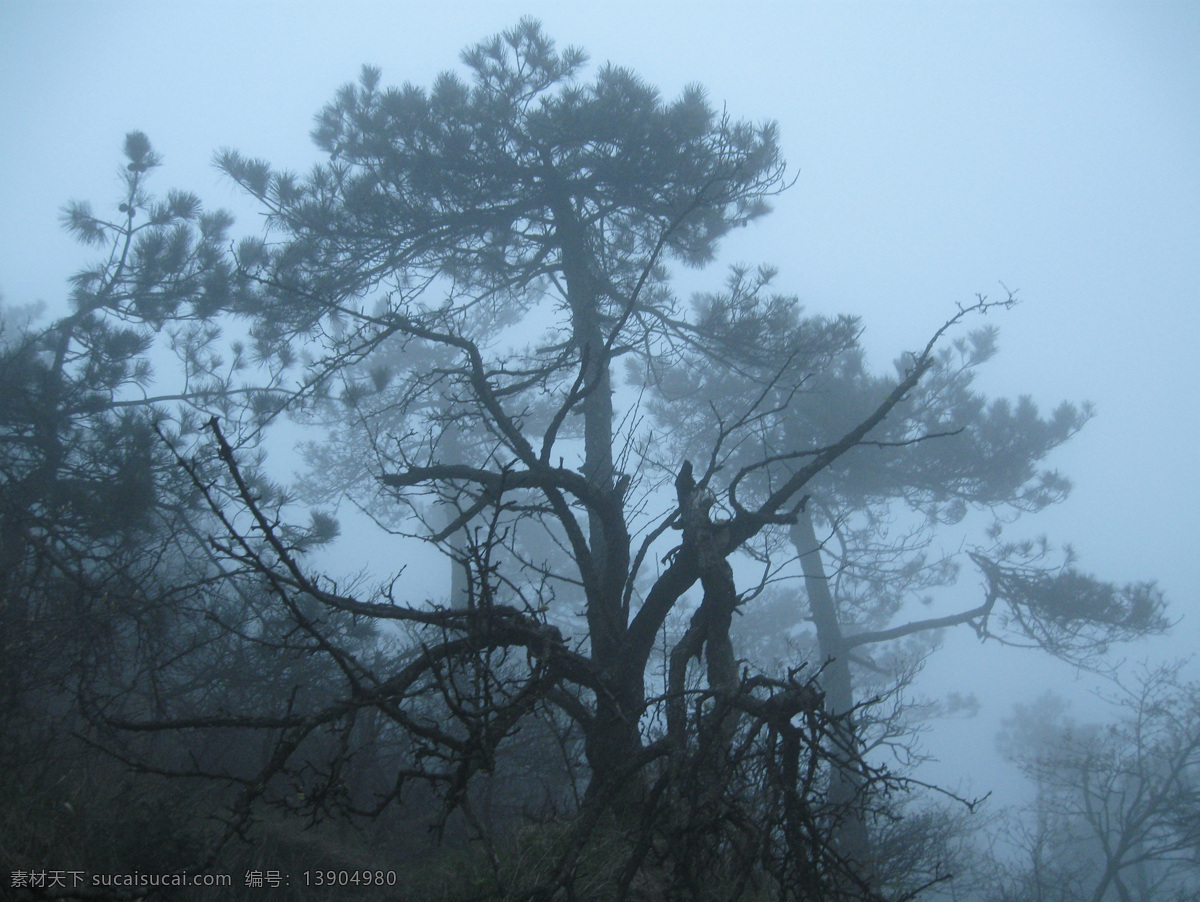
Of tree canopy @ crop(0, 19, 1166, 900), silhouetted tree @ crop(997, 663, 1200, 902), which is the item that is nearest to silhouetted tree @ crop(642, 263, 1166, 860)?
tree canopy @ crop(0, 19, 1166, 900)

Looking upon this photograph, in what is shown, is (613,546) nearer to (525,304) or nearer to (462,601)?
(525,304)

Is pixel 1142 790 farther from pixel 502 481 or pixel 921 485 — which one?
pixel 502 481

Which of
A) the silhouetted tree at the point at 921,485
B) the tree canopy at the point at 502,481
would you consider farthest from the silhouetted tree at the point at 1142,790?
the tree canopy at the point at 502,481

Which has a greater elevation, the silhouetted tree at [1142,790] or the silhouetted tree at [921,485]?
the silhouetted tree at [921,485]

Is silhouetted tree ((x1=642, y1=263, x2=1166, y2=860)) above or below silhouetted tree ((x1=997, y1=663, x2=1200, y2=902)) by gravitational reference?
above

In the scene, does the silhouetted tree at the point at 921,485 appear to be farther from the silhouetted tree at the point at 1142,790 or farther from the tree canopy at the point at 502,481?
the silhouetted tree at the point at 1142,790

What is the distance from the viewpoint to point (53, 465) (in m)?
6.18

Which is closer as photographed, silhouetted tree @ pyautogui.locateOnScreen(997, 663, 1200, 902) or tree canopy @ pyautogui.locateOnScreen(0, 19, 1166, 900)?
tree canopy @ pyautogui.locateOnScreen(0, 19, 1166, 900)

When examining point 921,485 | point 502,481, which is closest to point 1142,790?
point 921,485

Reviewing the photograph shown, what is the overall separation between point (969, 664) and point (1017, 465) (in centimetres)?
11890

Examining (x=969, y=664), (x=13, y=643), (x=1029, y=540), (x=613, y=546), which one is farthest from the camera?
(x=969, y=664)

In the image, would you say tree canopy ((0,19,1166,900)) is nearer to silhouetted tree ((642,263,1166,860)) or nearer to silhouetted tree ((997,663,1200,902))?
silhouetted tree ((642,263,1166,860))

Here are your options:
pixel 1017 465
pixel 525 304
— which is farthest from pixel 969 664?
pixel 525 304

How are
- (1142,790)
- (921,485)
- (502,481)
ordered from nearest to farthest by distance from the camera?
(502,481) → (1142,790) → (921,485)
